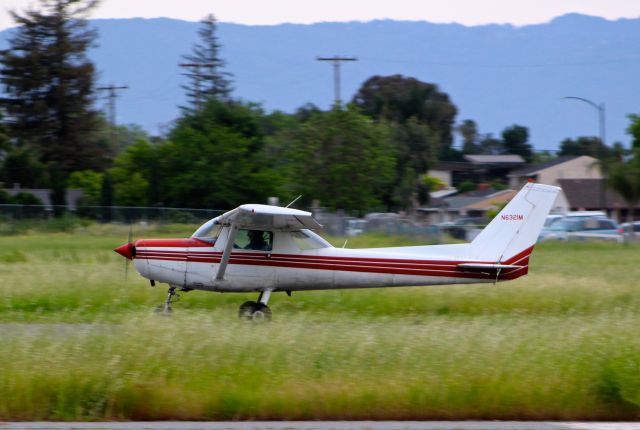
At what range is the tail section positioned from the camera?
13.8m

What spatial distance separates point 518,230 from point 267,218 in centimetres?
401

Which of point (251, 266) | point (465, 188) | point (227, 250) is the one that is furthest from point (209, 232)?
point (465, 188)

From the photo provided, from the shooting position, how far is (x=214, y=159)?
46.8 meters

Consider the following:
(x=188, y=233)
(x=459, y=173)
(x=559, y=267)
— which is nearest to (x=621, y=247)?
(x=559, y=267)

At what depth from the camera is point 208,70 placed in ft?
268

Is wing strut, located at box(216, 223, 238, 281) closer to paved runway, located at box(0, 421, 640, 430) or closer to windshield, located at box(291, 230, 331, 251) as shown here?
windshield, located at box(291, 230, 331, 251)

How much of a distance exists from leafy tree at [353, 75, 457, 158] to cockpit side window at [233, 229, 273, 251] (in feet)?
286

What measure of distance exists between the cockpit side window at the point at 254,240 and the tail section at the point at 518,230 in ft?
10.7

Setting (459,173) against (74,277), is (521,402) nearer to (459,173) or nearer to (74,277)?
(74,277)

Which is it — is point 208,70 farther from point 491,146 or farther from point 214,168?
point 491,146

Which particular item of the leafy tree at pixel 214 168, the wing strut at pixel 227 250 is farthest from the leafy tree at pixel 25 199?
the wing strut at pixel 227 250

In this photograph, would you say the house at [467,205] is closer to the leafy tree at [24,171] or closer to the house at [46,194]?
the house at [46,194]

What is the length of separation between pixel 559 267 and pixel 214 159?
28.5 meters

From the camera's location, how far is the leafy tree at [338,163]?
5112cm
